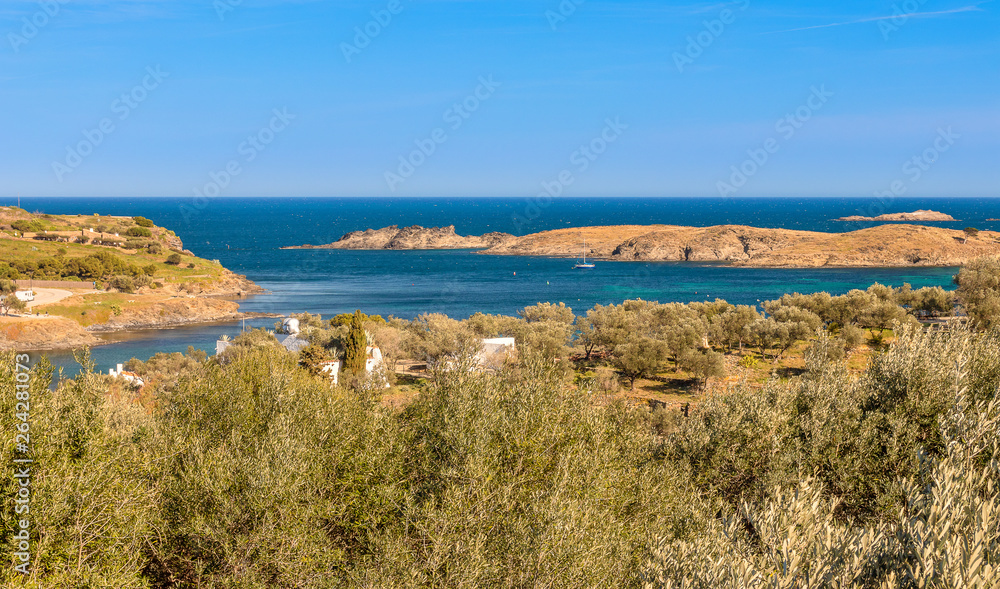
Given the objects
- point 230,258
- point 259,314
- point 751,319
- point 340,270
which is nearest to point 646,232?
point 340,270

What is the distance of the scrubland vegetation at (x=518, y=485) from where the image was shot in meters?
6.70

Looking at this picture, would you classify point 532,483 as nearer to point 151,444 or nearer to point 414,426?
point 414,426

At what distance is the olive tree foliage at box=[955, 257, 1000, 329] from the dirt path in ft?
259

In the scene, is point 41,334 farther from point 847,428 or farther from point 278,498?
point 847,428

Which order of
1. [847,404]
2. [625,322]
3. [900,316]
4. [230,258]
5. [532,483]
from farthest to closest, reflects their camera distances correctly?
[230,258]
[625,322]
[900,316]
[847,404]
[532,483]

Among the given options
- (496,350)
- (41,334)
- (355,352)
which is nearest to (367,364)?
(355,352)

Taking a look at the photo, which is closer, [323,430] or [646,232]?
[323,430]

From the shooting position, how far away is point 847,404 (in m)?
13.6

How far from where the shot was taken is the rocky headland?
174000 millimetres

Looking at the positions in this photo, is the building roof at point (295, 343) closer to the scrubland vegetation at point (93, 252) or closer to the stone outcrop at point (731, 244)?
the scrubland vegetation at point (93, 252)

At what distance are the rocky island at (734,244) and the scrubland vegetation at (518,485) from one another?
123 metres

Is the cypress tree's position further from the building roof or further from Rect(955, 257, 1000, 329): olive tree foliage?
Rect(955, 257, 1000, 329): olive tree foliage

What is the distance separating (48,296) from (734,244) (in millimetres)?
123581

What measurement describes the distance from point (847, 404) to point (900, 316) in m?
34.7
